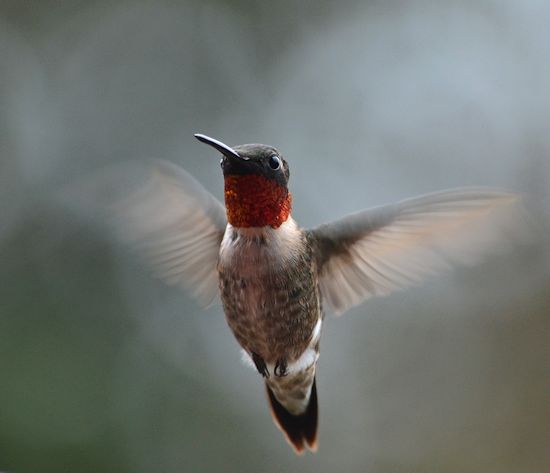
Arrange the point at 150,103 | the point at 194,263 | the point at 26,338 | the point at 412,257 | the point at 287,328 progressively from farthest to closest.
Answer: the point at 150,103, the point at 26,338, the point at 194,263, the point at 412,257, the point at 287,328

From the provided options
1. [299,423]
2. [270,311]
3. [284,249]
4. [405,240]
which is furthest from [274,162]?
[299,423]

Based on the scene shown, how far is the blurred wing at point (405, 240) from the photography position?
1.58m

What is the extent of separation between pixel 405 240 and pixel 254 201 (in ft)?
1.46

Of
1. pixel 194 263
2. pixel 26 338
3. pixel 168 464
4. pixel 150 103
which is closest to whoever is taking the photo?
pixel 194 263

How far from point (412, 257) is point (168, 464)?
3132 millimetres

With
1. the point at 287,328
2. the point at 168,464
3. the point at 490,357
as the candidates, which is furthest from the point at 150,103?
the point at 287,328

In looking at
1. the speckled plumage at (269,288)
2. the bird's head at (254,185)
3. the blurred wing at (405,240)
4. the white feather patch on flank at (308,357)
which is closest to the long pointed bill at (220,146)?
the bird's head at (254,185)

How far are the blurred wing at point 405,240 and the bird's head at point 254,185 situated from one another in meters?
0.23

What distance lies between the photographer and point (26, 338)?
379 cm

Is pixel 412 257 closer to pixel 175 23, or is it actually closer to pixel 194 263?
pixel 194 263

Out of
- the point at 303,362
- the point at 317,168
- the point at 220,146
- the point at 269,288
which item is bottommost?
the point at 303,362

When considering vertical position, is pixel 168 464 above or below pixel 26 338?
below

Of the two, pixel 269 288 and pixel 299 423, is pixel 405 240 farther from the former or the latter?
pixel 299 423

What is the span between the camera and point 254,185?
5.02 feet
